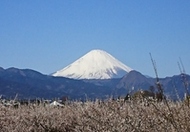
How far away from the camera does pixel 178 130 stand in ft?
17.1

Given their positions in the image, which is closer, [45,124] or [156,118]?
[156,118]

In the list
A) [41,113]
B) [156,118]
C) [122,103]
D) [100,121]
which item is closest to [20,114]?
[41,113]

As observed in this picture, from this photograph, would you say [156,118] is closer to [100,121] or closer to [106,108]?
[100,121]

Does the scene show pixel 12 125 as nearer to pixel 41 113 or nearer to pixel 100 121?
pixel 41 113

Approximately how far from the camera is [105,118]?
738 cm

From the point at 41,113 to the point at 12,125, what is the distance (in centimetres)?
139

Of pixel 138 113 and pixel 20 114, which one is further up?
pixel 20 114

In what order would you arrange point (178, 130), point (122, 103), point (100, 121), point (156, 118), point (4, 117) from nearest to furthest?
point (178, 130), point (156, 118), point (100, 121), point (122, 103), point (4, 117)

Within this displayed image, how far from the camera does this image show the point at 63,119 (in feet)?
33.1

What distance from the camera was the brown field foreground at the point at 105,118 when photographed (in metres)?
6.16

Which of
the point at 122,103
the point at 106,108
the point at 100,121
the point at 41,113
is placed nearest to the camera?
the point at 100,121

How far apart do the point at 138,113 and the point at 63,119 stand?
2761mm

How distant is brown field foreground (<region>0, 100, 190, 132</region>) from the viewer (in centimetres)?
616

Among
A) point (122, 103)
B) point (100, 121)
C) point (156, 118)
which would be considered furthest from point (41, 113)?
point (156, 118)
